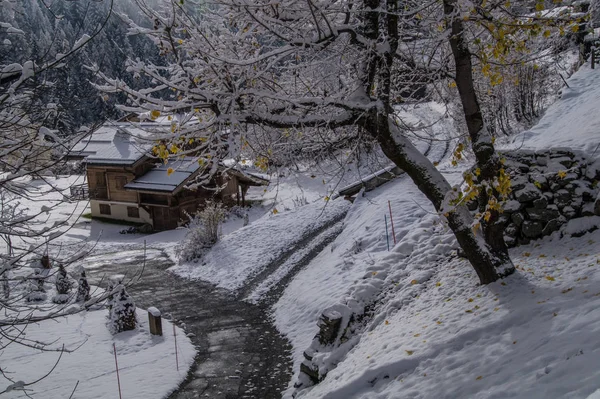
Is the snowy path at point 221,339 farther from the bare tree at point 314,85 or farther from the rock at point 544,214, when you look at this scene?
the rock at point 544,214

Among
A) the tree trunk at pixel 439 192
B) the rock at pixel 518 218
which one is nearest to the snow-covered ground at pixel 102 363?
the tree trunk at pixel 439 192

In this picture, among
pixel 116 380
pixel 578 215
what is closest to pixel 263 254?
pixel 116 380

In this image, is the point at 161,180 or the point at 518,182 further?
the point at 161,180

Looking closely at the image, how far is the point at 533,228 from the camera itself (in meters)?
8.59

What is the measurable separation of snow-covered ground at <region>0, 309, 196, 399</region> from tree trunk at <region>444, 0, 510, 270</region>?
24.2 feet

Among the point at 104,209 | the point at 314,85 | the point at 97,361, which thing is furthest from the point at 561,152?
the point at 104,209

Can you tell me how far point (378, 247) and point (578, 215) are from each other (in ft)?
20.0

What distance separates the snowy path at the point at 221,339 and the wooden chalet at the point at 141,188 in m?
9.14

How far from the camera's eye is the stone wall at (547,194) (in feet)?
27.2

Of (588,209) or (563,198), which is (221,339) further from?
(588,209)

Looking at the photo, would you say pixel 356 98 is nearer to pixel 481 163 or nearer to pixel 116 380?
pixel 481 163

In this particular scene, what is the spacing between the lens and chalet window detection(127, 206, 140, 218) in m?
32.2

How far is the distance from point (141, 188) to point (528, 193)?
25.0 metres

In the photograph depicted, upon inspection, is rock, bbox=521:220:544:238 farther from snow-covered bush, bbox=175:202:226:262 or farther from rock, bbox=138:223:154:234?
rock, bbox=138:223:154:234
